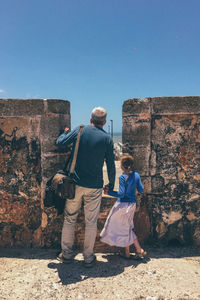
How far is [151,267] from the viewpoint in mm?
2678

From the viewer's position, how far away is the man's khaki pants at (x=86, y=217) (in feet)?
8.87

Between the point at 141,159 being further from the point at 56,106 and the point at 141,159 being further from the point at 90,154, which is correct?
the point at 56,106

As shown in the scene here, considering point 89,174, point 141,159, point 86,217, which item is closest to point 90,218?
point 86,217

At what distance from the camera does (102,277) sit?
2502 mm

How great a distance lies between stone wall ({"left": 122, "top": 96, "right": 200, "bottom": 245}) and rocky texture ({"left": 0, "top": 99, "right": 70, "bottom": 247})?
1024 millimetres

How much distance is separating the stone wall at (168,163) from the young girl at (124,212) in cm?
32

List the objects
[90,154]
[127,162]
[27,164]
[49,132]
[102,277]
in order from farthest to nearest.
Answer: [27,164] → [49,132] → [127,162] → [90,154] → [102,277]

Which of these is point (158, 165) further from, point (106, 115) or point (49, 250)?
point (49, 250)

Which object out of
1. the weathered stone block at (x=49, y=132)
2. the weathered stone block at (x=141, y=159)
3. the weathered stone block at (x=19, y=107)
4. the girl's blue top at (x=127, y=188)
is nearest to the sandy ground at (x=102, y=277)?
the girl's blue top at (x=127, y=188)

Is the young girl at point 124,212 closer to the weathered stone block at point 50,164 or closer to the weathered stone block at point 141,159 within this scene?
the weathered stone block at point 141,159

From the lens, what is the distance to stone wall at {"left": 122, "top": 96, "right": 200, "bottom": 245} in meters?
3.12

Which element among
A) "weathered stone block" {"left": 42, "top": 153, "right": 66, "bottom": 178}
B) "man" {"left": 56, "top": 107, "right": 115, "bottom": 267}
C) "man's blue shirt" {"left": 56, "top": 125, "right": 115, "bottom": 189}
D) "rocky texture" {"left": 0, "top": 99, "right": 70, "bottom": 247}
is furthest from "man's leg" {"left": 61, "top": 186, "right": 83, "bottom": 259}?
"weathered stone block" {"left": 42, "top": 153, "right": 66, "bottom": 178}

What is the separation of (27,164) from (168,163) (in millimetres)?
1950

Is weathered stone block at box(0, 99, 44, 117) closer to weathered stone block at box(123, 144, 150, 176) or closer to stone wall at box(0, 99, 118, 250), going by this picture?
stone wall at box(0, 99, 118, 250)
